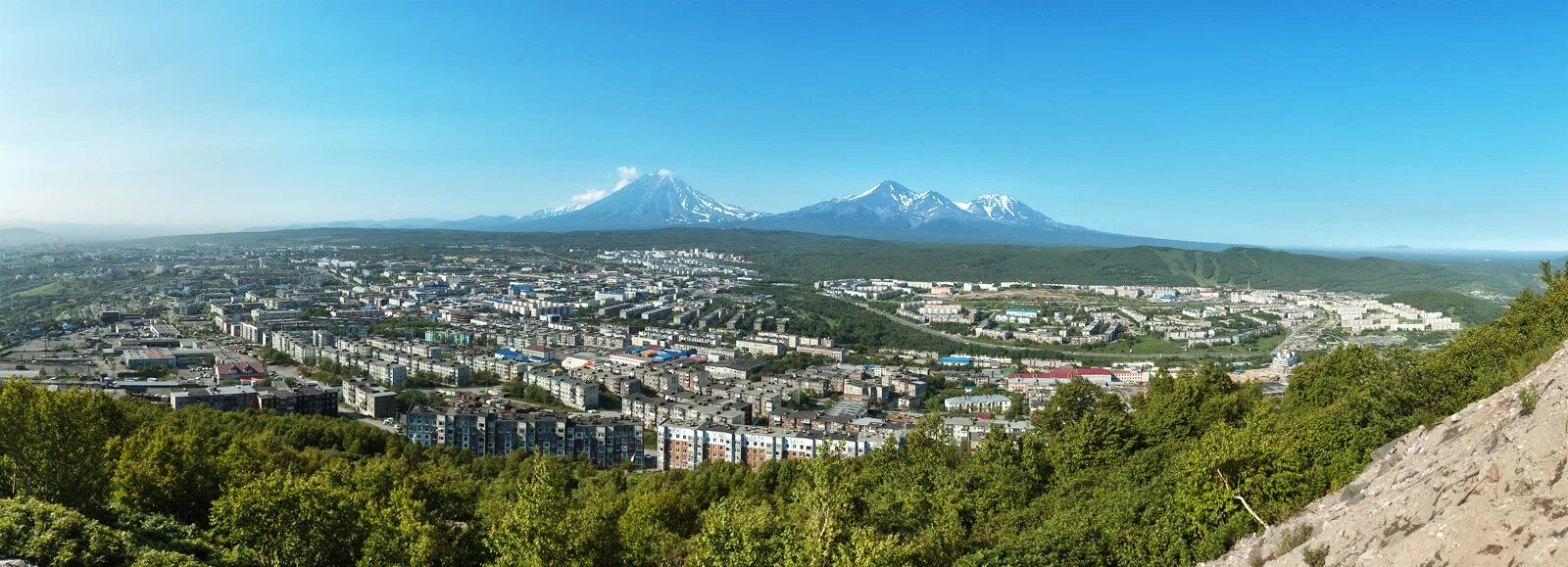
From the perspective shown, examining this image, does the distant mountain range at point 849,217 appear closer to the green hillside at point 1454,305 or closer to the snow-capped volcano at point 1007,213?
the snow-capped volcano at point 1007,213

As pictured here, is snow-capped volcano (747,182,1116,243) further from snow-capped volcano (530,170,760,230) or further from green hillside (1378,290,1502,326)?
green hillside (1378,290,1502,326)

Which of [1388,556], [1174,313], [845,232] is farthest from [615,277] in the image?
[845,232]

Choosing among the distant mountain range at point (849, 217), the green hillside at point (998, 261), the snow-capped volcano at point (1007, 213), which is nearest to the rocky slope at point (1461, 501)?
the green hillside at point (998, 261)

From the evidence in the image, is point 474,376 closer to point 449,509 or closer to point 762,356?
point 762,356

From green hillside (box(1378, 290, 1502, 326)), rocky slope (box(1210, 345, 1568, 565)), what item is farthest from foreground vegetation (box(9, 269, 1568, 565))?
green hillside (box(1378, 290, 1502, 326))

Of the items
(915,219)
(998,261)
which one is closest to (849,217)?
(915,219)
